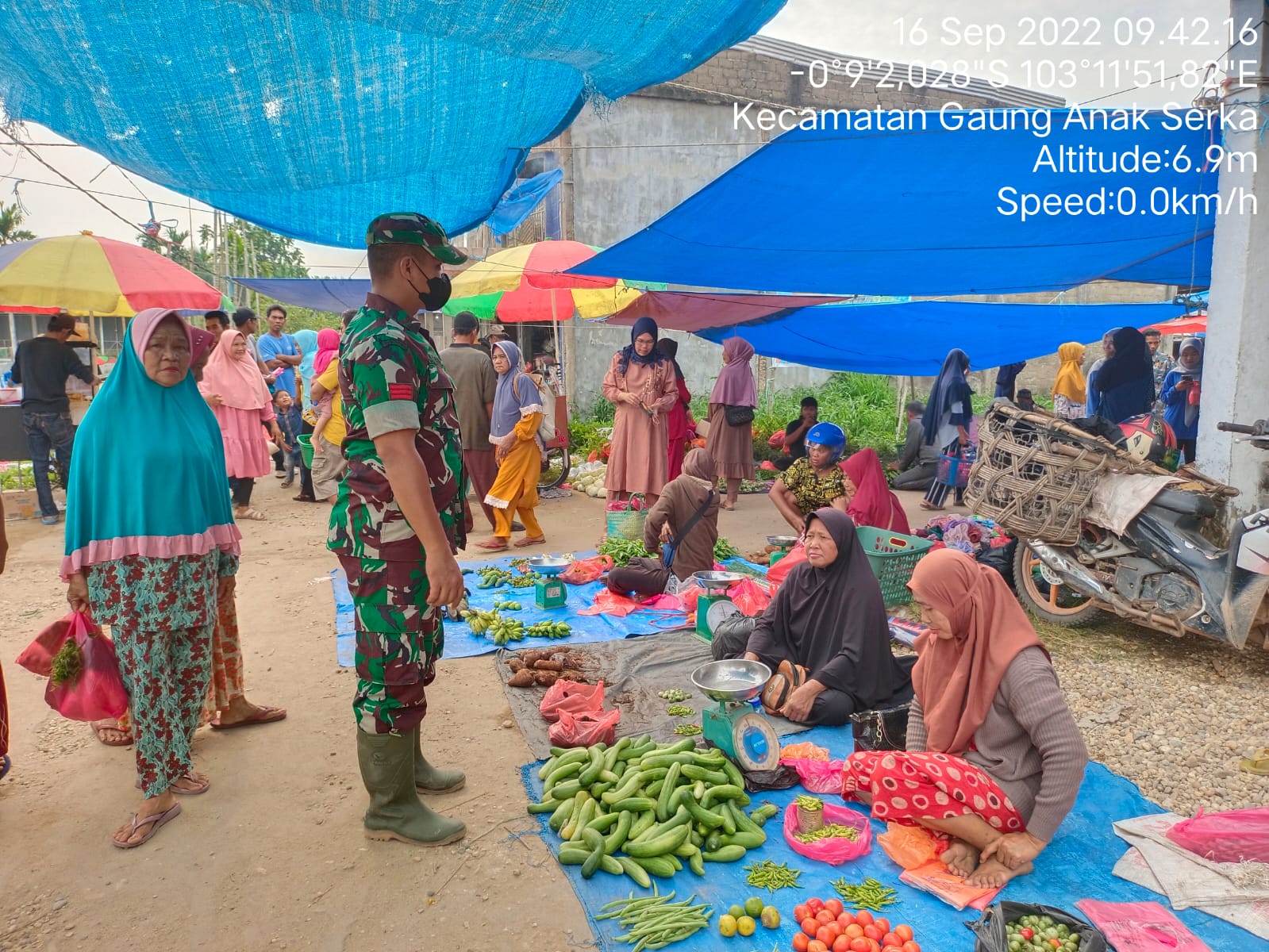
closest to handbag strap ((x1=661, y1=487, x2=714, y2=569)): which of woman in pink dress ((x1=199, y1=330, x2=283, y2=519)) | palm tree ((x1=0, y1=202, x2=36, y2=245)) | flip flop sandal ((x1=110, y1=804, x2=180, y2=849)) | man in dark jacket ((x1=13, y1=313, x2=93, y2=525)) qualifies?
flip flop sandal ((x1=110, y1=804, x2=180, y2=849))

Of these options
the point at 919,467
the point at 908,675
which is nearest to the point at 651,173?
the point at 919,467

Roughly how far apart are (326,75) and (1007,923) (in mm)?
3644

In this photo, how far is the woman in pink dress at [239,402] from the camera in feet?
24.8

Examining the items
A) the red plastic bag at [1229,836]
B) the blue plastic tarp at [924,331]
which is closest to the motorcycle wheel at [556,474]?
the blue plastic tarp at [924,331]

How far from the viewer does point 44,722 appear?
3988 millimetres

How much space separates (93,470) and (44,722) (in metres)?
1.85

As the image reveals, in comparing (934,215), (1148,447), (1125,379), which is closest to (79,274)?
(934,215)

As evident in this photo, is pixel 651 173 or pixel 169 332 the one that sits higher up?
pixel 651 173

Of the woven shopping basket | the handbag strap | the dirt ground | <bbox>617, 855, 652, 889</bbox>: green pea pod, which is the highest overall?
the handbag strap

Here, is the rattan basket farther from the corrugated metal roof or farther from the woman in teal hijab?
the corrugated metal roof

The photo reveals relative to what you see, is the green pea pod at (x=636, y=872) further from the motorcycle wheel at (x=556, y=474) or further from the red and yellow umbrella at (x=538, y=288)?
the motorcycle wheel at (x=556, y=474)

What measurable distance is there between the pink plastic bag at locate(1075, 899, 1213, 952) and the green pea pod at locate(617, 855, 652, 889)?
4.30 ft

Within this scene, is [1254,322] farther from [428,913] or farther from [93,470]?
[93,470]

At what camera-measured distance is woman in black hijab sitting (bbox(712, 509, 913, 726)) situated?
383cm
